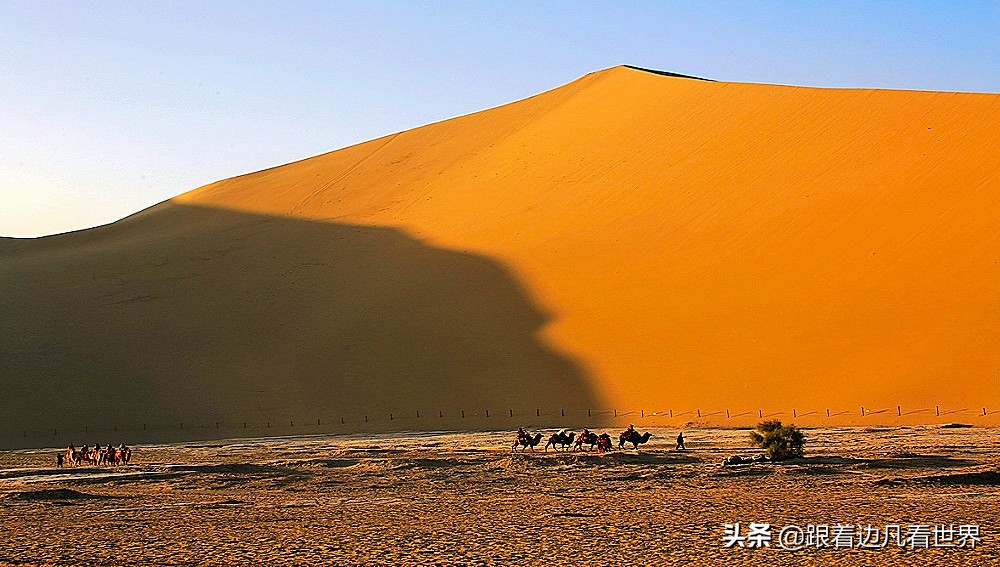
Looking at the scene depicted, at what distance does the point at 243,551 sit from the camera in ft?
35.9

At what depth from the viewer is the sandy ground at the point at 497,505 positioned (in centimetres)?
1062

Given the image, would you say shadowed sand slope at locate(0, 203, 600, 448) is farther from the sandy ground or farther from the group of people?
the sandy ground

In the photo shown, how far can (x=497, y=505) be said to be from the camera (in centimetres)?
1422

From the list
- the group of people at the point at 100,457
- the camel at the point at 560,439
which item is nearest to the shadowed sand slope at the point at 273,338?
the camel at the point at 560,439

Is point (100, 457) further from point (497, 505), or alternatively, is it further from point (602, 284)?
point (602, 284)

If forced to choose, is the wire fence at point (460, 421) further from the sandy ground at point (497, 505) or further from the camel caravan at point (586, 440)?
the camel caravan at point (586, 440)

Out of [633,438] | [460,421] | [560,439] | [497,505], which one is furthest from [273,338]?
[497,505]

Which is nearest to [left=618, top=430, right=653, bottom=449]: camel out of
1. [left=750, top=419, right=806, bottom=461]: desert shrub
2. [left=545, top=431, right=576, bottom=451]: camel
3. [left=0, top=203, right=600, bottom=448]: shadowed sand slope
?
[left=545, top=431, right=576, bottom=451]: camel

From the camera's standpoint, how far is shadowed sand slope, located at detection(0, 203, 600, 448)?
33.7 m

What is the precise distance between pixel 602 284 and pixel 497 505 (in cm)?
2375

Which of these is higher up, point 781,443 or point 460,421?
point 460,421

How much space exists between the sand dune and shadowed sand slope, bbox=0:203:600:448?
0.12m

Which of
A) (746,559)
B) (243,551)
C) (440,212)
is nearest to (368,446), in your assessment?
(243,551)

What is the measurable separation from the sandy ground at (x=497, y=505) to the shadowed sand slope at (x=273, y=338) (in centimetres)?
1050
